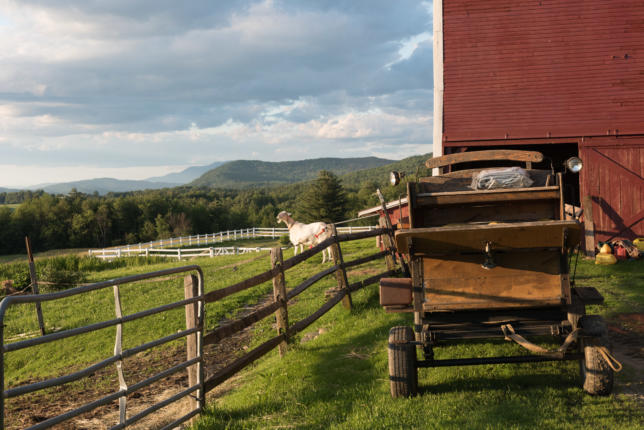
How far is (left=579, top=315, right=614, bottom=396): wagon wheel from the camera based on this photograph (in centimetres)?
474

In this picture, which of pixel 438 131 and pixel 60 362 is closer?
pixel 60 362

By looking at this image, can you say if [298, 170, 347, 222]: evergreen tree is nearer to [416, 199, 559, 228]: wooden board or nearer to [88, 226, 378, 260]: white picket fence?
[88, 226, 378, 260]: white picket fence

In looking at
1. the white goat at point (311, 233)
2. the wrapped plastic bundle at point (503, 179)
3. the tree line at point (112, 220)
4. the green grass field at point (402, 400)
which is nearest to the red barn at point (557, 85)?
the white goat at point (311, 233)

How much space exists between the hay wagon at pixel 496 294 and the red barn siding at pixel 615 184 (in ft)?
35.6

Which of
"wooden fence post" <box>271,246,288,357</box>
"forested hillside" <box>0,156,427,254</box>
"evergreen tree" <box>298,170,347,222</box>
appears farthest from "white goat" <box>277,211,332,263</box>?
"forested hillside" <box>0,156,427,254</box>

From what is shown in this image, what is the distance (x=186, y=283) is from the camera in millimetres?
5238

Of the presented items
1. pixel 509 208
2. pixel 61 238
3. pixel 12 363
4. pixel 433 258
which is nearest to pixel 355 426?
pixel 433 258

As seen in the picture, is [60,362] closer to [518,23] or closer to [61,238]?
[518,23]

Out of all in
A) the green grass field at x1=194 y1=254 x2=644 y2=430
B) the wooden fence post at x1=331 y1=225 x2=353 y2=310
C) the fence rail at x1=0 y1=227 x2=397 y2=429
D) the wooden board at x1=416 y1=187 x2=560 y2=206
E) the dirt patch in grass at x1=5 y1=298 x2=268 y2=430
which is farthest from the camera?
the wooden fence post at x1=331 y1=225 x2=353 y2=310

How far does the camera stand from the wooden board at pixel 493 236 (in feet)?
14.8

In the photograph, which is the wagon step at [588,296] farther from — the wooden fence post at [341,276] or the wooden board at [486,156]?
the wooden fence post at [341,276]

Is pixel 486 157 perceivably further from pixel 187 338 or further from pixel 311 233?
pixel 311 233

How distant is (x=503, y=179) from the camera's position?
230 inches

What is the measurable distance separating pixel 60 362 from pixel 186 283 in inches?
243
